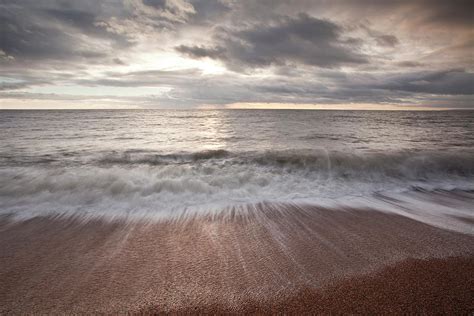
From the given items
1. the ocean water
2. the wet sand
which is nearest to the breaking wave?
the ocean water

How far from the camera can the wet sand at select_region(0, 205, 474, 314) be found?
236cm

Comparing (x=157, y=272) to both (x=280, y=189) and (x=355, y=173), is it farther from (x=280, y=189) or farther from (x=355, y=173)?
(x=355, y=173)

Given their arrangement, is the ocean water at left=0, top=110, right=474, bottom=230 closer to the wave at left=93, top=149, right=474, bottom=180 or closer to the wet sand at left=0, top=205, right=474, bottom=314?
the wave at left=93, top=149, right=474, bottom=180

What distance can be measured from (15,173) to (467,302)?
34.6 ft

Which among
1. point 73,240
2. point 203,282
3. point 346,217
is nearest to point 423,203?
point 346,217

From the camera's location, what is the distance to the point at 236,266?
2973 millimetres

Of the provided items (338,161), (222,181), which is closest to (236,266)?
(222,181)

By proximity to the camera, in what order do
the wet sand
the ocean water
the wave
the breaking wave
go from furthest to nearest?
the wave
the breaking wave
the ocean water
the wet sand

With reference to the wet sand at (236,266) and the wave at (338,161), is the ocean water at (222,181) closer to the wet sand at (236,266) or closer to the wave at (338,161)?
the wave at (338,161)

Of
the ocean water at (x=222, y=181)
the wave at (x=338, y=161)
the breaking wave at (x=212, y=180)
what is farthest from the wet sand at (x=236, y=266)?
the wave at (x=338, y=161)

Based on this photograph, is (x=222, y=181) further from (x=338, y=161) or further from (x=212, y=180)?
(x=338, y=161)

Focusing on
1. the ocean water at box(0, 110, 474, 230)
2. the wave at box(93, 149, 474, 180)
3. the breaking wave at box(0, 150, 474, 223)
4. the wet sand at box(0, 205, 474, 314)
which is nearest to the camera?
the wet sand at box(0, 205, 474, 314)

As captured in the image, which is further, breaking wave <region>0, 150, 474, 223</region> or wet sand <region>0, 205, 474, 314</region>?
breaking wave <region>0, 150, 474, 223</region>

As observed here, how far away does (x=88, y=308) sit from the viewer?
2.33 m
